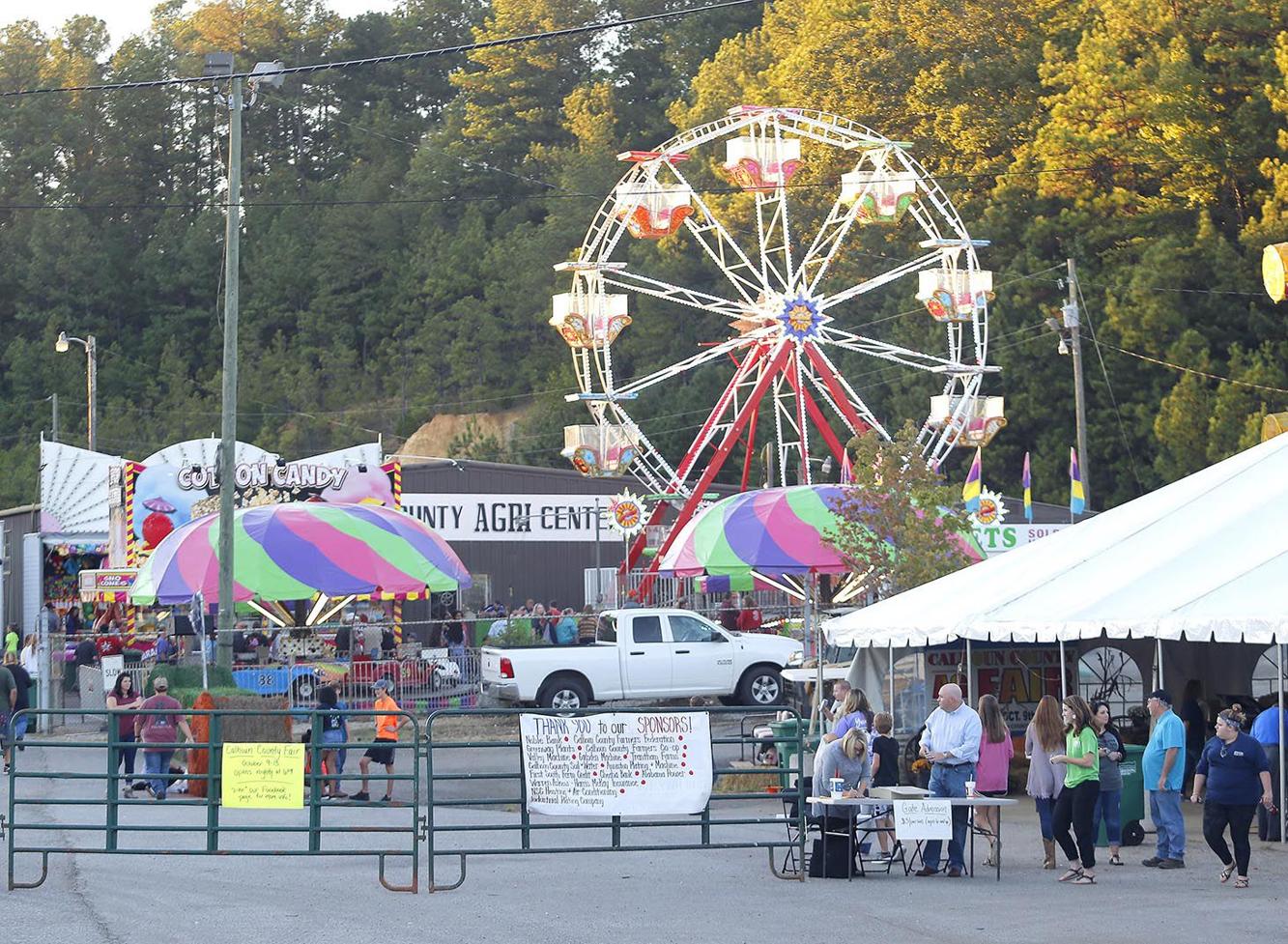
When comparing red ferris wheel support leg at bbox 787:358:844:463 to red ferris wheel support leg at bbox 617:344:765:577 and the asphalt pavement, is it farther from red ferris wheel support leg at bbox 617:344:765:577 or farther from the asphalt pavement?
the asphalt pavement

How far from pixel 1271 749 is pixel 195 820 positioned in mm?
9949

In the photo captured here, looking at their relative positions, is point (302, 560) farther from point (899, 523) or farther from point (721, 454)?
point (721, 454)

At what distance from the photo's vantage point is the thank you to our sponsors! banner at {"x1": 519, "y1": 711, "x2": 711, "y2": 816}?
13406 mm

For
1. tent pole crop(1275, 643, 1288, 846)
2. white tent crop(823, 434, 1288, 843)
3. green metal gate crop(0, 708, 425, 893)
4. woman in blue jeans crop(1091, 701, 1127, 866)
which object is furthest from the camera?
white tent crop(823, 434, 1288, 843)

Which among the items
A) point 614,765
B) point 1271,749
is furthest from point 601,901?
point 1271,749

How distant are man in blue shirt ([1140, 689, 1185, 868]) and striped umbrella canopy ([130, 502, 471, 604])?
59.1ft

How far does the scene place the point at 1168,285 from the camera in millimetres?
54000

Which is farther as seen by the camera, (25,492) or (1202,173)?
(25,492)

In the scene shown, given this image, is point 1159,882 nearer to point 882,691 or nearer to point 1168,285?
point 882,691

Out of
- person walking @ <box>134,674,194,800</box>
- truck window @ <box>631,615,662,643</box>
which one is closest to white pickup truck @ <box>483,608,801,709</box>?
truck window @ <box>631,615,662,643</box>

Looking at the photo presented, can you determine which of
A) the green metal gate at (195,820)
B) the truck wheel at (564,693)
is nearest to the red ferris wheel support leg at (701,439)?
the truck wheel at (564,693)

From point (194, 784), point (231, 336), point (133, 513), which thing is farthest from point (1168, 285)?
point (194, 784)

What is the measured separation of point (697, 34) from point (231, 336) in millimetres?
59797

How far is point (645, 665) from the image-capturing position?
2797 centimetres
